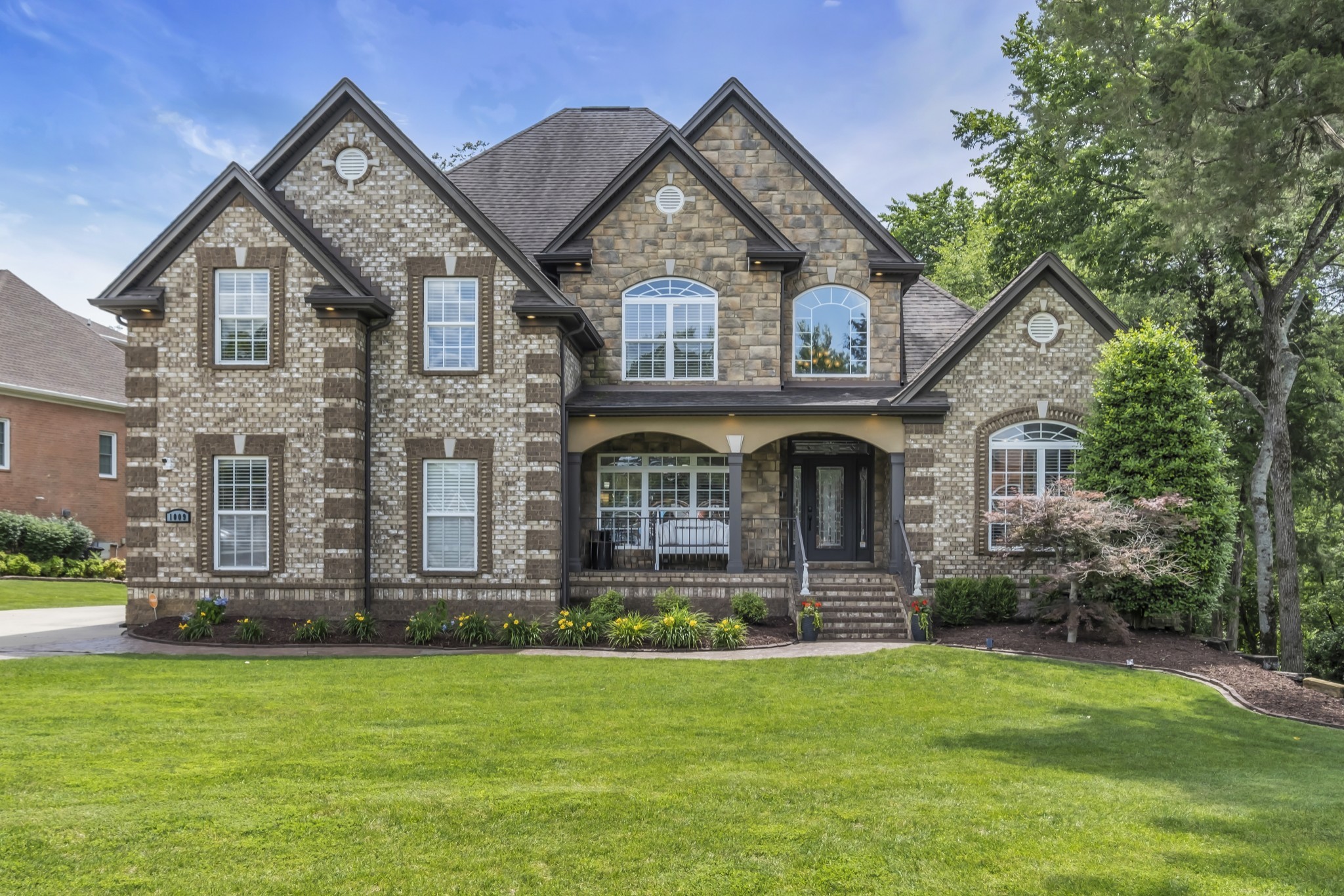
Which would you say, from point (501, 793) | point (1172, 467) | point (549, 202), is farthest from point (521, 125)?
point (501, 793)

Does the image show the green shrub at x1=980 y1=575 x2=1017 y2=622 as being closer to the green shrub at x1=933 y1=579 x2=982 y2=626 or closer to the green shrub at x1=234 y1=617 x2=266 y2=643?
the green shrub at x1=933 y1=579 x2=982 y2=626

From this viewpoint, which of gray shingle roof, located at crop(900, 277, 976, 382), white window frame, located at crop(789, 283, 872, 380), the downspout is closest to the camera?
the downspout

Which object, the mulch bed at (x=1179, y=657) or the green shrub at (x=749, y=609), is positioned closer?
the mulch bed at (x=1179, y=657)

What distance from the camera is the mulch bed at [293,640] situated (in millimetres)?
14008

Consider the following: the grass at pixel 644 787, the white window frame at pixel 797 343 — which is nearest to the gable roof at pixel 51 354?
the grass at pixel 644 787

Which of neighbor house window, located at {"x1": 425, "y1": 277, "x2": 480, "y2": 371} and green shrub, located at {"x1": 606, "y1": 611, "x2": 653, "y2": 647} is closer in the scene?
green shrub, located at {"x1": 606, "y1": 611, "x2": 653, "y2": 647}

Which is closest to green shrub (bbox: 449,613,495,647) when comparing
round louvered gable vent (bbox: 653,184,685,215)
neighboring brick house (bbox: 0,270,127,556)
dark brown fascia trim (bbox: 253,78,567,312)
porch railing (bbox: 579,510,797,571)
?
porch railing (bbox: 579,510,797,571)

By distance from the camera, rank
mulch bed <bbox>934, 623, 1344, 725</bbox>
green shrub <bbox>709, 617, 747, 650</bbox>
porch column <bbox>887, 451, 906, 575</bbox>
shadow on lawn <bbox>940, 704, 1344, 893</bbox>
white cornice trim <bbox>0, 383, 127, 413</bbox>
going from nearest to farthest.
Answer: shadow on lawn <bbox>940, 704, 1344, 893</bbox>, mulch bed <bbox>934, 623, 1344, 725</bbox>, green shrub <bbox>709, 617, 747, 650</bbox>, porch column <bbox>887, 451, 906, 575</bbox>, white cornice trim <bbox>0, 383, 127, 413</bbox>

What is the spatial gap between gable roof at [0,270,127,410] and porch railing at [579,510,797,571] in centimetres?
1797

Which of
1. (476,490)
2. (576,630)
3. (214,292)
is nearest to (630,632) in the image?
(576,630)

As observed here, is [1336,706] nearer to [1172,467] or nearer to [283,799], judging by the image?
[1172,467]

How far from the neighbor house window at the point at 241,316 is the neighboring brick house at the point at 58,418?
12725mm

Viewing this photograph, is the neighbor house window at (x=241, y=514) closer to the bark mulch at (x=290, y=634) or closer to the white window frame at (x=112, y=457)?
the bark mulch at (x=290, y=634)

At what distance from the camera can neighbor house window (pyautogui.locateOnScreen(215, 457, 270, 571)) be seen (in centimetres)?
1513
